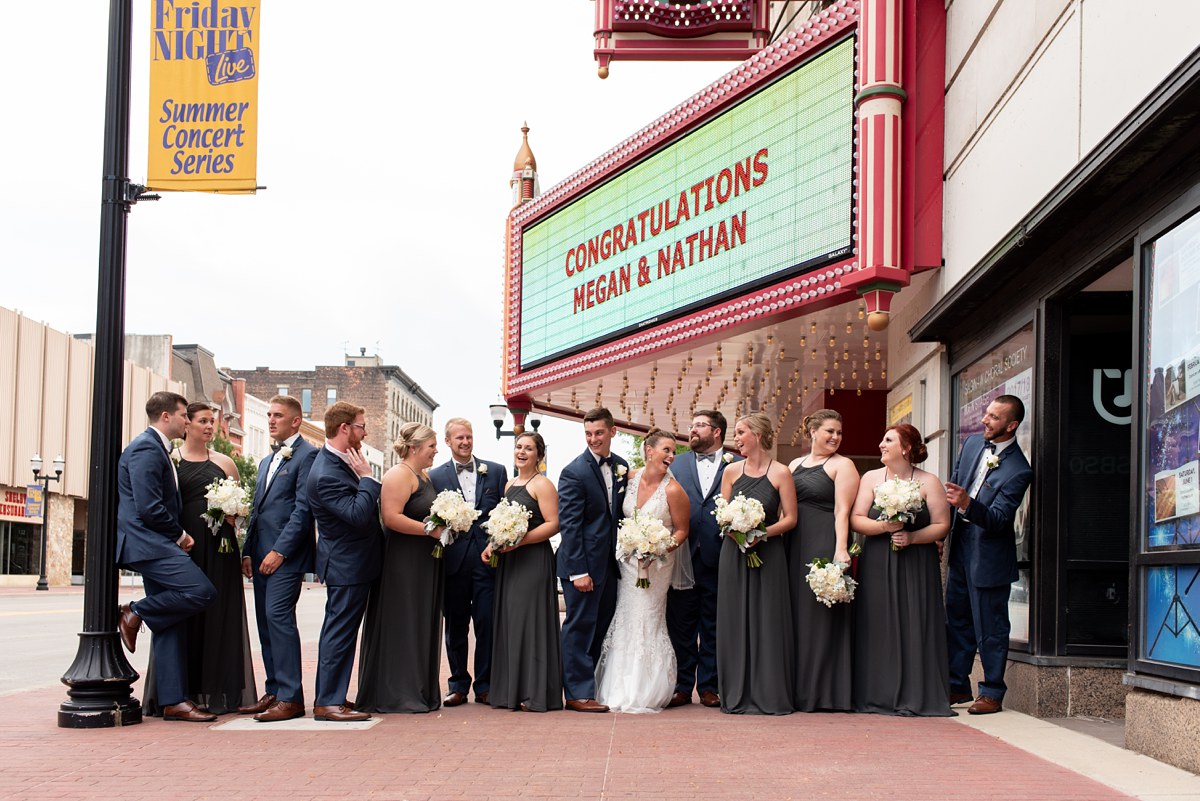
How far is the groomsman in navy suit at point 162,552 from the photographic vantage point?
28.1 ft

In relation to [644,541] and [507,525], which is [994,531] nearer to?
[644,541]

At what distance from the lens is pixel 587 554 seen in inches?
375

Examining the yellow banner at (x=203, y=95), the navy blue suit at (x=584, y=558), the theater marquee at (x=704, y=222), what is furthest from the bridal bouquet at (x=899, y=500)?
the yellow banner at (x=203, y=95)

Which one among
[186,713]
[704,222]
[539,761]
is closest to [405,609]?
[186,713]

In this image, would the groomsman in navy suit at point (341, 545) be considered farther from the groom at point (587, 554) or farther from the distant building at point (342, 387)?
the distant building at point (342, 387)

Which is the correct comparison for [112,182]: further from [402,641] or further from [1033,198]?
[1033,198]

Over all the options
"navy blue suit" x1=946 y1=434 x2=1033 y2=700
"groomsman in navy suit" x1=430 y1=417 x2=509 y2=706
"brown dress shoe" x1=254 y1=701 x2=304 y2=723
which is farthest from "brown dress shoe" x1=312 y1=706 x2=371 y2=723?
"navy blue suit" x1=946 y1=434 x2=1033 y2=700

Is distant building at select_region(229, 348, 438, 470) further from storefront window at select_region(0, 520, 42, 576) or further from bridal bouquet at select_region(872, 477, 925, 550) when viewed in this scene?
bridal bouquet at select_region(872, 477, 925, 550)

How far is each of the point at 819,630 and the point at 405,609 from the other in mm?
2921

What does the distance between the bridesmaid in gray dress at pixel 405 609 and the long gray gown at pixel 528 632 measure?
1.51ft

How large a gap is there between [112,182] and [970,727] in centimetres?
678

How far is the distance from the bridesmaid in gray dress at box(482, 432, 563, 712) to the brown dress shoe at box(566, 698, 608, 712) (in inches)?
3.3

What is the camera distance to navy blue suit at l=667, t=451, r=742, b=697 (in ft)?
33.1

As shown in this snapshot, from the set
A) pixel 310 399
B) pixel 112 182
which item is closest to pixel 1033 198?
pixel 112 182
